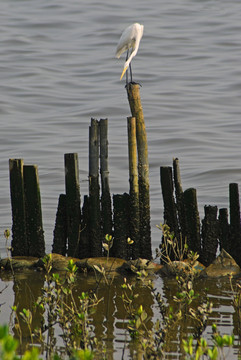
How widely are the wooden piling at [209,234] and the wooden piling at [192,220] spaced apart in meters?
0.10

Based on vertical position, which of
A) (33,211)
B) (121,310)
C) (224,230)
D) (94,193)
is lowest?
(121,310)

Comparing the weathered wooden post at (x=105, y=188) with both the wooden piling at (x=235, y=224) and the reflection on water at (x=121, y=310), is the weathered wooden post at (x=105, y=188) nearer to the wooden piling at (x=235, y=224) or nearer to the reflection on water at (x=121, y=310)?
the reflection on water at (x=121, y=310)

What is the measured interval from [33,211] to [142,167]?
69.3 inches

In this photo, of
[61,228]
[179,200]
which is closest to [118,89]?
[61,228]

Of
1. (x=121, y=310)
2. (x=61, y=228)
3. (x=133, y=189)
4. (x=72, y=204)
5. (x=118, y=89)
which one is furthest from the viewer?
(x=118, y=89)

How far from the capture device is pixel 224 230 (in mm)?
9906

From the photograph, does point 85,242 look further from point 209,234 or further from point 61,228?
point 209,234

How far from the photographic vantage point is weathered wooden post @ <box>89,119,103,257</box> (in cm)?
974

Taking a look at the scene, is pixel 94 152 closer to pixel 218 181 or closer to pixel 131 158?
pixel 131 158

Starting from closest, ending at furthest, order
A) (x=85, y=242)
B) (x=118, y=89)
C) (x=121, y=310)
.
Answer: (x=121, y=310) < (x=85, y=242) < (x=118, y=89)

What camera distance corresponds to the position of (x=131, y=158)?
32.0ft

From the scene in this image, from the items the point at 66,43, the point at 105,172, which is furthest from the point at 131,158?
the point at 66,43

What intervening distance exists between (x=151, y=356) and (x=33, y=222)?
4.66 meters

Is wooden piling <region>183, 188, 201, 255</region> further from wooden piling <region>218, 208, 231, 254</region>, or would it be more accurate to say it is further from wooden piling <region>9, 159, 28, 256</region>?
wooden piling <region>9, 159, 28, 256</region>
